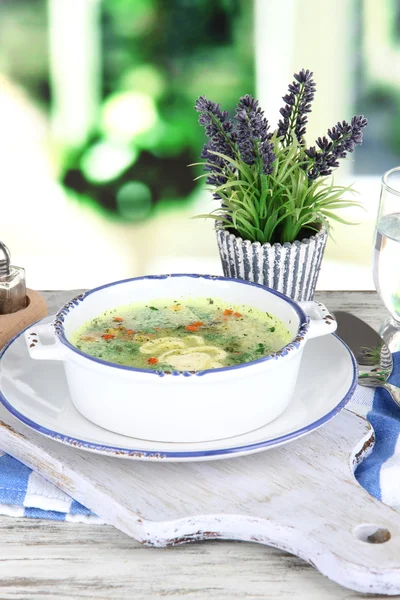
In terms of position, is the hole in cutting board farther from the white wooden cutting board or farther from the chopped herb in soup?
the chopped herb in soup

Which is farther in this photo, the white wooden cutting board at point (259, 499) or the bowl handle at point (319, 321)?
the bowl handle at point (319, 321)

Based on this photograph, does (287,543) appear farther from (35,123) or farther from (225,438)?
(35,123)

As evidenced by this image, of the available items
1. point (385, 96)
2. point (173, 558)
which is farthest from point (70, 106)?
point (173, 558)

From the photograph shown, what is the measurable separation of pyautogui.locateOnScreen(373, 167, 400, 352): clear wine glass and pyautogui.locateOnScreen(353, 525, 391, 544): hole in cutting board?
0.50 meters

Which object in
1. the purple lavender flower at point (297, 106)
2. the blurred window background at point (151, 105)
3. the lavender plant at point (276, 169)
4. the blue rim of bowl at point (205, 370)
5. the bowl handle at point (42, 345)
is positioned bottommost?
the blurred window background at point (151, 105)

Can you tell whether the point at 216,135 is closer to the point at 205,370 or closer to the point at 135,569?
the point at 205,370

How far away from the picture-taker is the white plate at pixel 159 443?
869 millimetres

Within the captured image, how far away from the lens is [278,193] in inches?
49.6

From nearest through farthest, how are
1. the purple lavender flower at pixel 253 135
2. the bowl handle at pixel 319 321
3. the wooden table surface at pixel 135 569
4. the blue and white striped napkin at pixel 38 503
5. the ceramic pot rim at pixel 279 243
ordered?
the wooden table surface at pixel 135 569 → the blue and white striped napkin at pixel 38 503 → the bowl handle at pixel 319 321 → the purple lavender flower at pixel 253 135 → the ceramic pot rim at pixel 279 243

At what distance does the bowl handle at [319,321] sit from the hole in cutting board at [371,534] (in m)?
0.26

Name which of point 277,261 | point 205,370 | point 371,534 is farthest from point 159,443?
point 277,261

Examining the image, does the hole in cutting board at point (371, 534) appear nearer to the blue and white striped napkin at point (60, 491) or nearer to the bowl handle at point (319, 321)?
the blue and white striped napkin at point (60, 491)

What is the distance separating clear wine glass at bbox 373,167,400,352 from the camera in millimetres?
1189

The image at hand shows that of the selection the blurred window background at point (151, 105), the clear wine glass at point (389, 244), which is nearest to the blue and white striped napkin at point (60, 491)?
the clear wine glass at point (389, 244)
